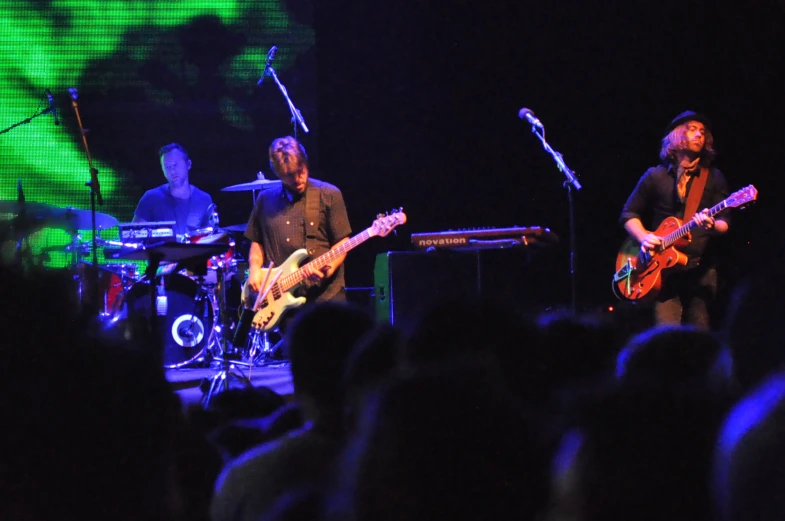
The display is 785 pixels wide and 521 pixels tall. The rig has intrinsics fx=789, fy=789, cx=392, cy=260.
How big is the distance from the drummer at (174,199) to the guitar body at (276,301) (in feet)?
7.53

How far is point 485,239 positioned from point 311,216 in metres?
1.33

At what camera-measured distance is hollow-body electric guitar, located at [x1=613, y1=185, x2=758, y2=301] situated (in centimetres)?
554

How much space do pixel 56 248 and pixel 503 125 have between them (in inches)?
177

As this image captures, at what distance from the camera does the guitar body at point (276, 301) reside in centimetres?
568

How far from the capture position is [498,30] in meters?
7.93

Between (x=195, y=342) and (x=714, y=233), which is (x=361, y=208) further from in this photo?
(x=714, y=233)

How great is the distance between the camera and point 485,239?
6.02 metres

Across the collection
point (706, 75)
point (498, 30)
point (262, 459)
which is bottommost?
point (262, 459)

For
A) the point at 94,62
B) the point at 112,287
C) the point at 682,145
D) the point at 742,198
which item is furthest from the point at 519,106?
the point at 94,62

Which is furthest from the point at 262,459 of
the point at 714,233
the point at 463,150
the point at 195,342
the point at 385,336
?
the point at 463,150

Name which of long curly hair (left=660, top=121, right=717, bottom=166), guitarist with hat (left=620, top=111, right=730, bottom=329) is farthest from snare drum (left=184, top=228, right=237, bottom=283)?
long curly hair (left=660, top=121, right=717, bottom=166)

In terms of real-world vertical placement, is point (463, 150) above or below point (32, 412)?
above

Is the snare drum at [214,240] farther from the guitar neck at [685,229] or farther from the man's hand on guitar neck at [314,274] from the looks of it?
the guitar neck at [685,229]

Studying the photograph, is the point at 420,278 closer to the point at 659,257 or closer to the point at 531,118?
the point at 531,118
